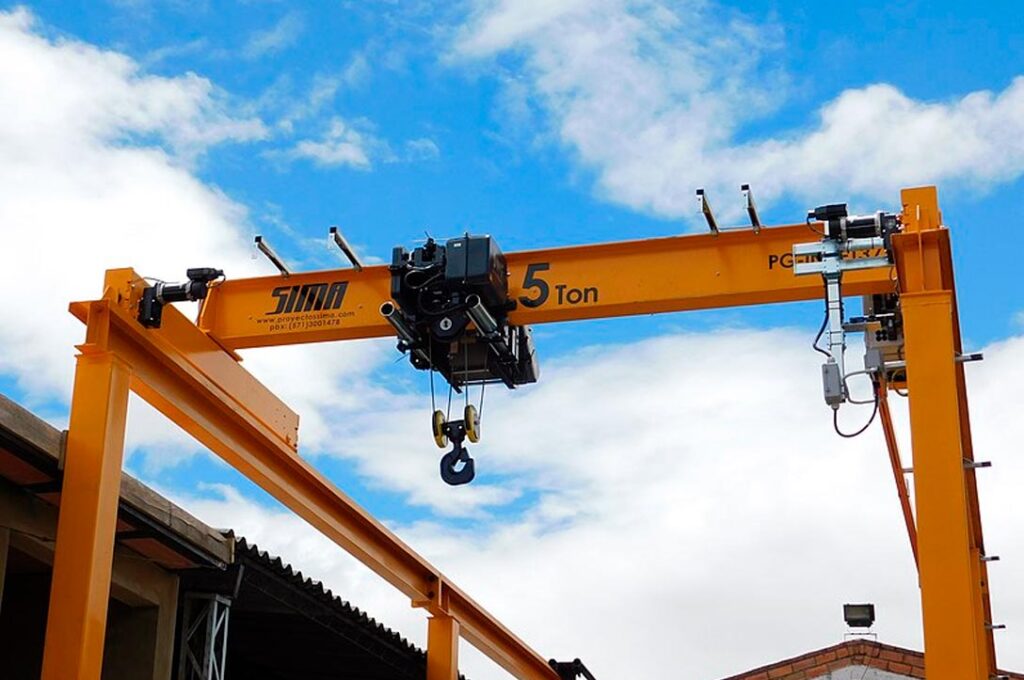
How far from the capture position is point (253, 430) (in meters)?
12.4

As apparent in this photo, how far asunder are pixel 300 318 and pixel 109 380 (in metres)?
2.45

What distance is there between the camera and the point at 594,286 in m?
12.1

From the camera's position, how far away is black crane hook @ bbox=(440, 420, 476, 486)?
37.2 feet

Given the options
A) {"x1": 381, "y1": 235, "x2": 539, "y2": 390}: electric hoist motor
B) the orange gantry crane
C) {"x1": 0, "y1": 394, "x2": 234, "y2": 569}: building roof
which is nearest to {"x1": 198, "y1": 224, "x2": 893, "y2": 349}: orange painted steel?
the orange gantry crane

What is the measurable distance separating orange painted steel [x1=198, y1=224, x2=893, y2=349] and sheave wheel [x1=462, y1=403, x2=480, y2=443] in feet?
2.92

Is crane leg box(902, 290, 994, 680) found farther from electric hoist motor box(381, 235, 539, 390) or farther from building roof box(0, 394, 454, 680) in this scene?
building roof box(0, 394, 454, 680)

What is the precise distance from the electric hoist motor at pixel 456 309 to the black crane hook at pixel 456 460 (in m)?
0.55

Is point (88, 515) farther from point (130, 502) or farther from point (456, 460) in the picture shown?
point (456, 460)

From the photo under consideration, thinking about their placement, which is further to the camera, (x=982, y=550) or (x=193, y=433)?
(x=982, y=550)

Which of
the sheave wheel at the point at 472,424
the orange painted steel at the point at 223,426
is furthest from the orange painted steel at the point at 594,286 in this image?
the sheave wheel at the point at 472,424

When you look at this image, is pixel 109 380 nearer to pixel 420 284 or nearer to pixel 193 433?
pixel 193 433

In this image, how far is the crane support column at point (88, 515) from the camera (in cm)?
961

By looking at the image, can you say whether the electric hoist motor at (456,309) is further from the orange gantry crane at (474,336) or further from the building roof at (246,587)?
the building roof at (246,587)

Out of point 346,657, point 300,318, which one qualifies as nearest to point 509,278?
point 300,318
